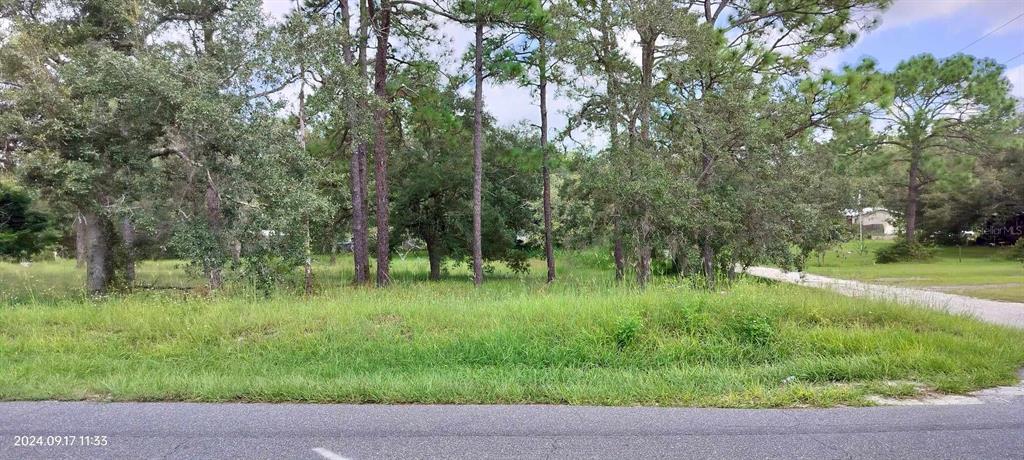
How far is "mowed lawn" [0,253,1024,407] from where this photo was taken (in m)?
5.12

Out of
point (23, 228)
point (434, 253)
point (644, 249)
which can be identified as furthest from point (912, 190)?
point (23, 228)

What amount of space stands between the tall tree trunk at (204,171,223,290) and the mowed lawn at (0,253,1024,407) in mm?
1867

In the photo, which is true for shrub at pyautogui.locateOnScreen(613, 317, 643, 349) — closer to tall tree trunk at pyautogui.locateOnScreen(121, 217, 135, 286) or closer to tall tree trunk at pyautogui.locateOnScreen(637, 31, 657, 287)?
tall tree trunk at pyautogui.locateOnScreen(637, 31, 657, 287)

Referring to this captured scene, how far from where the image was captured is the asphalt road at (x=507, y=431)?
12.3ft

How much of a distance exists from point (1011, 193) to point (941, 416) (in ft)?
141

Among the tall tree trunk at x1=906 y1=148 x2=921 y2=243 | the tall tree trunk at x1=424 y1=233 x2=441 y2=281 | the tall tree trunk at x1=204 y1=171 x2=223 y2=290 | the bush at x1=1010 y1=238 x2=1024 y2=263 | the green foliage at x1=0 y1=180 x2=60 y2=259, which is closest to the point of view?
the tall tree trunk at x1=204 y1=171 x2=223 y2=290

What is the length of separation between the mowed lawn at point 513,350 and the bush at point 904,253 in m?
31.2

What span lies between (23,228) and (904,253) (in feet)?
160

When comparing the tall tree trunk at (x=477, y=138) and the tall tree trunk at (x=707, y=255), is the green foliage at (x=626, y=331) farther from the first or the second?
the tall tree trunk at (x=477, y=138)

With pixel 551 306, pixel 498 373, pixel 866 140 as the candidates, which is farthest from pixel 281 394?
pixel 866 140

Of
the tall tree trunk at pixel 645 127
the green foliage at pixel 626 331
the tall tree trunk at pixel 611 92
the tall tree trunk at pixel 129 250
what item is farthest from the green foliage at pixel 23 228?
the green foliage at pixel 626 331

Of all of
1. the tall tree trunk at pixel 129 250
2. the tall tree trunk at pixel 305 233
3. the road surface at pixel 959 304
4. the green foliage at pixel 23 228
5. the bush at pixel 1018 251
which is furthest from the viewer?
the bush at pixel 1018 251

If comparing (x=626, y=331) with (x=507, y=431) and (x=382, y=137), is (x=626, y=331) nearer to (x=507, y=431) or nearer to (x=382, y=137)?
(x=507, y=431)

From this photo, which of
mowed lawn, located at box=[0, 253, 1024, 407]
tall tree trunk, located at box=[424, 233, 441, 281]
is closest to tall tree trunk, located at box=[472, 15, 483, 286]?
tall tree trunk, located at box=[424, 233, 441, 281]
